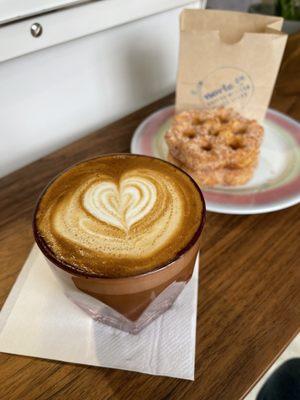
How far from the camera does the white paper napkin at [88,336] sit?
0.44 metres

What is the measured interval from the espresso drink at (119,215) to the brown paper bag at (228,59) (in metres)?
0.31

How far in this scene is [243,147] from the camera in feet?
2.22

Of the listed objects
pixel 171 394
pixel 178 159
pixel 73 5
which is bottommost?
pixel 171 394

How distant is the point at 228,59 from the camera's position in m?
0.70

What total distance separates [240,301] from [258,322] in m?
0.04

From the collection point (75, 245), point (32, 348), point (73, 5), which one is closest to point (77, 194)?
point (75, 245)

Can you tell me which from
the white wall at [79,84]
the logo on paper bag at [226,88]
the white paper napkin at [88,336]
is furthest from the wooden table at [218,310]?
the logo on paper bag at [226,88]

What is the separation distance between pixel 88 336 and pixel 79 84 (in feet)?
1.89

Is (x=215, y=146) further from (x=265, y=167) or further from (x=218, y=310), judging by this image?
(x=218, y=310)

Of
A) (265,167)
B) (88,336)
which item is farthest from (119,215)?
(265,167)

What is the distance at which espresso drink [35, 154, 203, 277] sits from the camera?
390 mm

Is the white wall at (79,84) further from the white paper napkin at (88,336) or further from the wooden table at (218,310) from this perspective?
the white paper napkin at (88,336)

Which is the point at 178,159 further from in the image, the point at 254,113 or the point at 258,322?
the point at 258,322

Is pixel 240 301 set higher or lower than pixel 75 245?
lower
